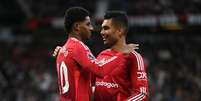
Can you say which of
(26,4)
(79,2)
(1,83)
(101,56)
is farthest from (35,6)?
(101,56)

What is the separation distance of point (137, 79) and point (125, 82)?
168mm

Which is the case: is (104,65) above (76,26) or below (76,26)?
below

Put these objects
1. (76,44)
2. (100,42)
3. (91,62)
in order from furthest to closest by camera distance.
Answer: (100,42) → (76,44) → (91,62)

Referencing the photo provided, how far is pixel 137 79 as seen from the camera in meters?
5.43

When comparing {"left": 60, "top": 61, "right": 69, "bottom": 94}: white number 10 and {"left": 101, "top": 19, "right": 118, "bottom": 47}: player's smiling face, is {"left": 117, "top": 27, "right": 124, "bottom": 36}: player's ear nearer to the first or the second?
{"left": 101, "top": 19, "right": 118, "bottom": 47}: player's smiling face

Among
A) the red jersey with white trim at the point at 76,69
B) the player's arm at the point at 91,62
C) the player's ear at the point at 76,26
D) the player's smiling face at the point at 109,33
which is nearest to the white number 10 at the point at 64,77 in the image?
the red jersey with white trim at the point at 76,69

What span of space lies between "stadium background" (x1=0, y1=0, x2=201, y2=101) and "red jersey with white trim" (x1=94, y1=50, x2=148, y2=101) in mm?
6976

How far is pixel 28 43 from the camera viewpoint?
18.0m

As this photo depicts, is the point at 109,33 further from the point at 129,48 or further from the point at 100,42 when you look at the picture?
the point at 100,42

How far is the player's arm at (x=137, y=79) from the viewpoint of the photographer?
543 centimetres

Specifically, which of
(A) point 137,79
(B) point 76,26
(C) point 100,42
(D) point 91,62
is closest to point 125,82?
(A) point 137,79

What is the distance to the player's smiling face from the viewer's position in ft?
18.1

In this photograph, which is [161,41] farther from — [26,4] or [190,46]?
[26,4]

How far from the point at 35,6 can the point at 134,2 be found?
332cm
